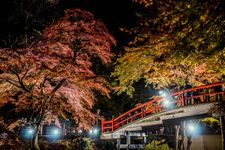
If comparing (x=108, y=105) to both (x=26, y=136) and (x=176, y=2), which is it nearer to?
(x=26, y=136)

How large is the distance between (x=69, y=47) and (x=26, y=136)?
13.9 meters

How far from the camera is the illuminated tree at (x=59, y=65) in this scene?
51.5 feet

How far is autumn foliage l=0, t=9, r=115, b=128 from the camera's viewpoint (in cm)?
1570

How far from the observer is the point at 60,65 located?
16.2 metres

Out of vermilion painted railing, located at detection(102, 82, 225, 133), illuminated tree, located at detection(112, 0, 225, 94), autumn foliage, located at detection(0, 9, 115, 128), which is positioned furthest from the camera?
autumn foliage, located at detection(0, 9, 115, 128)

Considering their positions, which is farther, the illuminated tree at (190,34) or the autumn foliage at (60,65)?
the autumn foliage at (60,65)

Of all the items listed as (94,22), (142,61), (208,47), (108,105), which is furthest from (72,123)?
(208,47)

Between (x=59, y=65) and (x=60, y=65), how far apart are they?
101 millimetres

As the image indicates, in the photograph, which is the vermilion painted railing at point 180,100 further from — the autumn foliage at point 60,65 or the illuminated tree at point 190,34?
the illuminated tree at point 190,34

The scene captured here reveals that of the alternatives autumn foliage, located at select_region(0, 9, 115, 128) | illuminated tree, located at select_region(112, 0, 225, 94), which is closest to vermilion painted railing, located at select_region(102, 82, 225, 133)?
autumn foliage, located at select_region(0, 9, 115, 128)

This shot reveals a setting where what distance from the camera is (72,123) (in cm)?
3028

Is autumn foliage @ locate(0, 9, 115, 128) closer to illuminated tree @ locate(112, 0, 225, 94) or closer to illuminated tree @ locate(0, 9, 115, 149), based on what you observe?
illuminated tree @ locate(0, 9, 115, 149)

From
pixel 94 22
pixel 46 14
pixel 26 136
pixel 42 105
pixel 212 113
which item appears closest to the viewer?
pixel 212 113

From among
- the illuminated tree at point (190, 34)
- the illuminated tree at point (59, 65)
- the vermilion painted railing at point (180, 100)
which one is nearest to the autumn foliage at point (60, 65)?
the illuminated tree at point (59, 65)
